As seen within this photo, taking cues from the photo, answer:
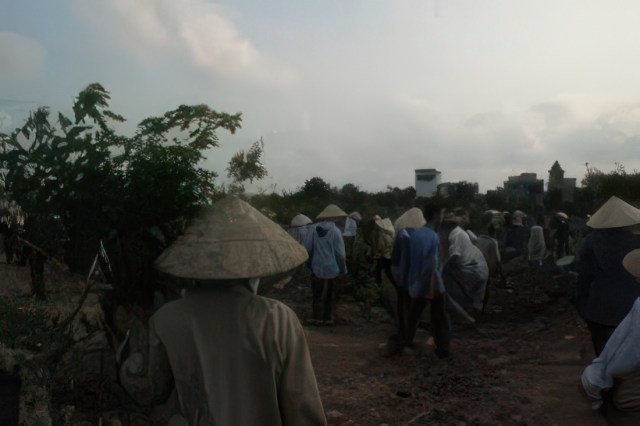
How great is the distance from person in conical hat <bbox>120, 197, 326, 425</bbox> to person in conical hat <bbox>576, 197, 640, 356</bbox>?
3825mm

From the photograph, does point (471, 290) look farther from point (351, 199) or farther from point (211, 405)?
point (351, 199)

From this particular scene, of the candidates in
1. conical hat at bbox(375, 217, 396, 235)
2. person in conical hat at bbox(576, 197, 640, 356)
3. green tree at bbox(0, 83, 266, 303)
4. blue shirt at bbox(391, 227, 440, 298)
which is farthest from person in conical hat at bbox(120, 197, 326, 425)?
conical hat at bbox(375, 217, 396, 235)

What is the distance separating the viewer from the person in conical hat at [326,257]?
10.3m

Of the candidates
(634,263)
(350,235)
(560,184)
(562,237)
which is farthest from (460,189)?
(634,263)

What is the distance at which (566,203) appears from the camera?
25.8m

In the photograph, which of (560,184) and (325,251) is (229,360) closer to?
(325,251)

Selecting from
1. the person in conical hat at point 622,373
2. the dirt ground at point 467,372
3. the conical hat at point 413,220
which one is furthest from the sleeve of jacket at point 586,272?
the conical hat at point 413,220

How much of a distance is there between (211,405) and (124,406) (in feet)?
6.59

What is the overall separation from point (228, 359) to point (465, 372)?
570 centimetres

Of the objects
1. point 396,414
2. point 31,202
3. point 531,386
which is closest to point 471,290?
point 531,386

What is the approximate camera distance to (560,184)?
3047cm

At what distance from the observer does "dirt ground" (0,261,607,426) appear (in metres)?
6.09

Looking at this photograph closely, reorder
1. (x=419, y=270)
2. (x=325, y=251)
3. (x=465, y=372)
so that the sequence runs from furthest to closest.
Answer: (x=325, y=251), (x=419, y=270), (x=465, y=372)

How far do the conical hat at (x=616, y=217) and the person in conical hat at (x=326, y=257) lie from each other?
497cm
